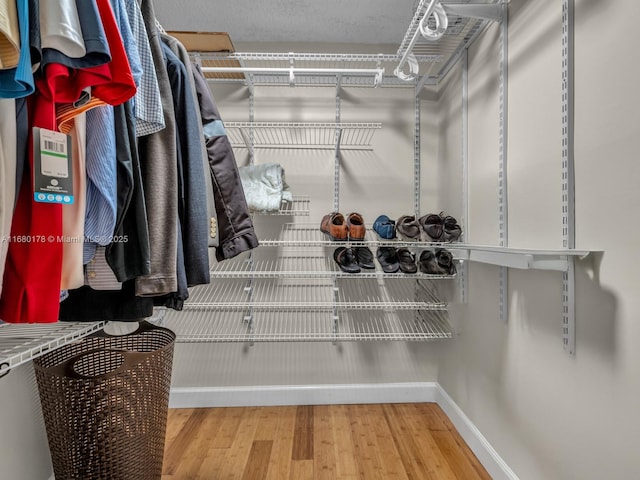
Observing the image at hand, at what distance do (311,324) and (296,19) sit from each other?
1723mm

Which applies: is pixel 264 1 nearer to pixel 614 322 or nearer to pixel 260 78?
pixel 260 78

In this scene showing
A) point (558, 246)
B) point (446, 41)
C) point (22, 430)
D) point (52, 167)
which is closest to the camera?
point (52, 167)

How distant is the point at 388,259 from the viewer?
1.95 m

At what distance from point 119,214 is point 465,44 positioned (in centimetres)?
174

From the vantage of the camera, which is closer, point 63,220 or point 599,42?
point 63,220

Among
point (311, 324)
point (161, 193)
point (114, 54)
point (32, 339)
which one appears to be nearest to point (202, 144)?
point (161, 193)

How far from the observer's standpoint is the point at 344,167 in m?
2.20

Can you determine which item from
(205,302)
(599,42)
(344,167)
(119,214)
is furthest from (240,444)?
(599,42)

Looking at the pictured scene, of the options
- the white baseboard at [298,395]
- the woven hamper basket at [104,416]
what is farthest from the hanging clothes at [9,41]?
the white baseboard at [298,395]

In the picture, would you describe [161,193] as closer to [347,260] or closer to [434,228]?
[347,260]

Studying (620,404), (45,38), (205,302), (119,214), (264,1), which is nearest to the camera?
(45,38)

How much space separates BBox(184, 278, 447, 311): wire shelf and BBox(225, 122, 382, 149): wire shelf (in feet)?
2.69

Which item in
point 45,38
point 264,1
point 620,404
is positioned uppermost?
point 264,1

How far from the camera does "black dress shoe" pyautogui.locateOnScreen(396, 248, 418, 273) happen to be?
189 cm
